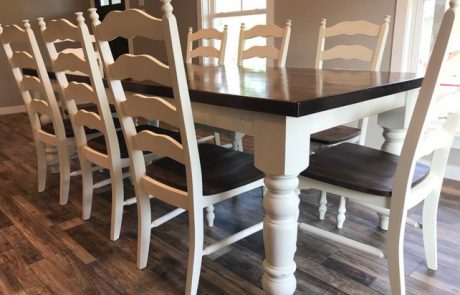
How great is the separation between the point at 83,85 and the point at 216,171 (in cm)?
74

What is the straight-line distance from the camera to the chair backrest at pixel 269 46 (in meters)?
2.33

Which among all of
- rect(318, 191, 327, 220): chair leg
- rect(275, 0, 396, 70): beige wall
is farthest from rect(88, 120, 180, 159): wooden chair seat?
rect(275, 0, 396, 70): beige wall

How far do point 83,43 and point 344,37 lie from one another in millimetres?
2061

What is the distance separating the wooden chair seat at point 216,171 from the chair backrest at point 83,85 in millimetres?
296

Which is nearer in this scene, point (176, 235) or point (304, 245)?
point (304, 245)

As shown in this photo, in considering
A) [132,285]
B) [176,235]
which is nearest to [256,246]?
[176,235]

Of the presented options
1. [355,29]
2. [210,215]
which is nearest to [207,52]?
[355,29]

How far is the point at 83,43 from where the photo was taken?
1.51 meters

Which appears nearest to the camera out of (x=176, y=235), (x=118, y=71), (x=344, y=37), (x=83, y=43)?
(x=118, y=71)

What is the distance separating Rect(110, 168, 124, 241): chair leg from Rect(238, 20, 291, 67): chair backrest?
3.91 ft

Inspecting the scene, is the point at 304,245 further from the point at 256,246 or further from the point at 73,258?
the point at 73,258

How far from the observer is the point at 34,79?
6.79ft

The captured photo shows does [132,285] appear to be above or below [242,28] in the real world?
below

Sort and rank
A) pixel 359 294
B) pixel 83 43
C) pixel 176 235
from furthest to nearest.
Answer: pixel 176 235 < pixel 83 43 < pixel 359 294
